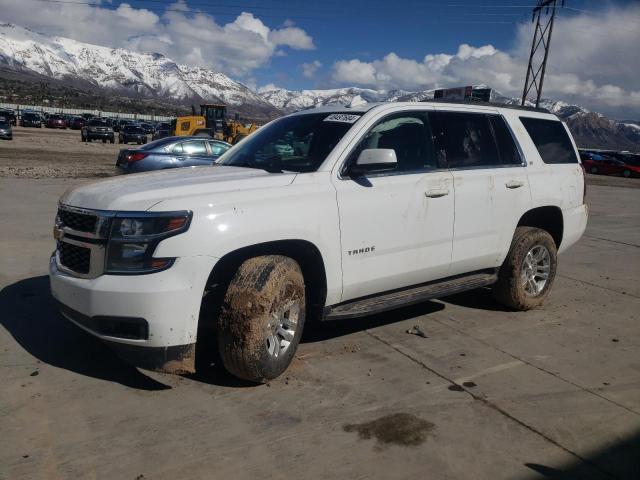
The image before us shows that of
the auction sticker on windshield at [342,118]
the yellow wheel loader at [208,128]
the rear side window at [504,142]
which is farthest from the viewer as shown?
the yellow wheel loader at [208,128]

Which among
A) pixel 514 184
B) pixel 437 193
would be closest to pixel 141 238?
pixel 437 193

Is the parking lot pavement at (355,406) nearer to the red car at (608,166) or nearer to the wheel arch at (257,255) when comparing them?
the wheel arch at (257,255)

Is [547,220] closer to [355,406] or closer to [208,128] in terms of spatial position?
[355,406]

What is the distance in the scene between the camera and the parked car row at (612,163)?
4084 centimetres

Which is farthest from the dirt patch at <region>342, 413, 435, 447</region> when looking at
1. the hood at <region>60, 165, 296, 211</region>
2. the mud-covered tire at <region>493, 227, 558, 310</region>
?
the mud-covered tire at <region>493, 227, 558, 310</region>

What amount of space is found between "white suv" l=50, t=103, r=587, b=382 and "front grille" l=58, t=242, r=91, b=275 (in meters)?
0.01

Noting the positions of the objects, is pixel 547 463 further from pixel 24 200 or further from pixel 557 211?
pixel 24 200

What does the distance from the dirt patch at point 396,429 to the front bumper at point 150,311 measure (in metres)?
1.12

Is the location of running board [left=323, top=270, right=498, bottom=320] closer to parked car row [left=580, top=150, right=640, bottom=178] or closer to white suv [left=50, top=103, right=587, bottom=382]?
white suv [left=50, top=103, right=587, bottom=382]

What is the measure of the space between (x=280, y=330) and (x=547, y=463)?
1.81 m

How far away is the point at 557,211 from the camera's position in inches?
231

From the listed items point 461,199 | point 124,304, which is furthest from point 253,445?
point 461,199

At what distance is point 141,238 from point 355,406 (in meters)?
1.69

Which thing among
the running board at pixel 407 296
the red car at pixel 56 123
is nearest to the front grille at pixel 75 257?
the running board at pixel 407 296
